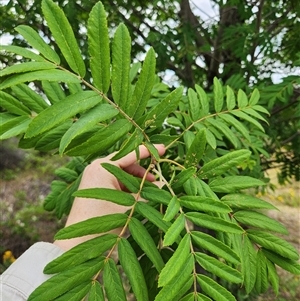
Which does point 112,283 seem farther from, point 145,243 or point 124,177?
point 124,177

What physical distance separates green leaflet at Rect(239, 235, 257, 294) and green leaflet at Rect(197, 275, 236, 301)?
17 centimetres

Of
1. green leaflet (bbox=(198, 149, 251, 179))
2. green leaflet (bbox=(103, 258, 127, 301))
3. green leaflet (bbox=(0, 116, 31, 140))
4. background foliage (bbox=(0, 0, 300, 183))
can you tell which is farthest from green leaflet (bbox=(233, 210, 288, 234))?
background foliage (bbox=(0, 0, 300, 183))

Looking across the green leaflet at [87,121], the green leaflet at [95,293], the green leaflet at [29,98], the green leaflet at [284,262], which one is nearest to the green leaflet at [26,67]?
the green leaflet at [87,121]

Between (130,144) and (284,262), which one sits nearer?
(130,144)

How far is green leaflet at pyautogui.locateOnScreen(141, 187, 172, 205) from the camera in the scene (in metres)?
0.83

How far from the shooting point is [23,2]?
2.13 metres

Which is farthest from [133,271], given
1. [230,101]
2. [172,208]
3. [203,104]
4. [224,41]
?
[224,41]

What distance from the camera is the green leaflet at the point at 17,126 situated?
0.78 meters

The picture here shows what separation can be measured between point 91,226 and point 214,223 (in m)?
0.25

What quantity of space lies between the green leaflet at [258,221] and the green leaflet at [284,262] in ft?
0.21

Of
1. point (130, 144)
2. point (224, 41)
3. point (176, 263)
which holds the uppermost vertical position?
point (224, 41)

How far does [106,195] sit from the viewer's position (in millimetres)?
818

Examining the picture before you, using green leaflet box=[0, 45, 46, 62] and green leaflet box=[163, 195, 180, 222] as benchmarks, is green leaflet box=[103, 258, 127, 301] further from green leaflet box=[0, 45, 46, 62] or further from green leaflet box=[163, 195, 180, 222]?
green leaflet box=[0, 45, 46, 62]

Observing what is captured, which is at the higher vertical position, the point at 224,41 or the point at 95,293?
the point at 224,41
